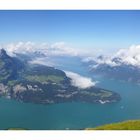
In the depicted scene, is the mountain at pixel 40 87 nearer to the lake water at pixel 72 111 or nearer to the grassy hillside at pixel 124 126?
the lake water at pixel 72 111

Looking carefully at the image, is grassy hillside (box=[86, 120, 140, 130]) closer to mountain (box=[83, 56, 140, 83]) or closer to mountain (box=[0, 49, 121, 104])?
mountain (box=[0, 49, 121, 104])

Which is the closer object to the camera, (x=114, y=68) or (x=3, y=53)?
(x=3, y=53)

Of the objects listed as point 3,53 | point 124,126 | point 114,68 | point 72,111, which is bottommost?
point 124,126

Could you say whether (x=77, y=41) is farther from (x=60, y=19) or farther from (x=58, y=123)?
(x=58, y=123)

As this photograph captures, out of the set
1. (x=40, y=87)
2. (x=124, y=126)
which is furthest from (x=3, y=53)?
(x=124, y=126)

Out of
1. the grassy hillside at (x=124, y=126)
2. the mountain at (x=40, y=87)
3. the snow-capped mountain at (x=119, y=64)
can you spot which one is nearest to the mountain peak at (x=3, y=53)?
the mountain at (x=40, y=87)

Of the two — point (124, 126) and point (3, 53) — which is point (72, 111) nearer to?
point (124, 126)

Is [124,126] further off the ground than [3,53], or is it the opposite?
[3,53]
